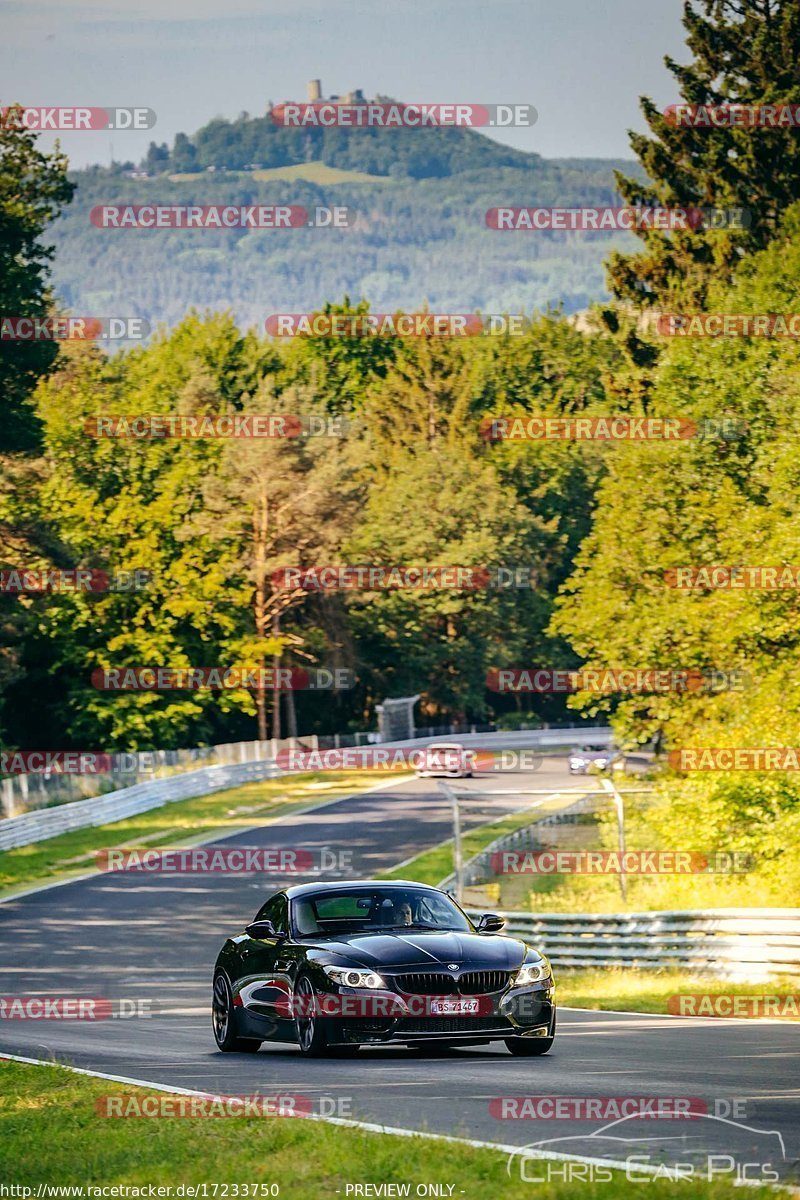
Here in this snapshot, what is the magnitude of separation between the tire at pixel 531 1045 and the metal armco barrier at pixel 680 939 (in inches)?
265

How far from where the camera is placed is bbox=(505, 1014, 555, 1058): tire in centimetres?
1342

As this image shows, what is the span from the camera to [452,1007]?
41.8 ft

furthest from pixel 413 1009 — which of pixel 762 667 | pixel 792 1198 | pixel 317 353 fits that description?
pixel 317 353

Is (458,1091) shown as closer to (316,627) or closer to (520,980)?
(520,980)

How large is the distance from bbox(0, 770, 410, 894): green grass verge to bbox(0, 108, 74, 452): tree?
12988 millimetres

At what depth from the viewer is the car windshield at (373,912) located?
46.2 feet

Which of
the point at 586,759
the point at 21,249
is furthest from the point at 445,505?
the point at 21,249

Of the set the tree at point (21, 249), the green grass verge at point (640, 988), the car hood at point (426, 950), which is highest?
the tree at point (21, 249)

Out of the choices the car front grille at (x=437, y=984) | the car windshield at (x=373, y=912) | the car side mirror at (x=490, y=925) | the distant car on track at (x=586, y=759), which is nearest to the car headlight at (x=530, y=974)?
the car front grille at (x=437, y=984)

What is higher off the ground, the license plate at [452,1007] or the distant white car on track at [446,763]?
the license plate at [452,1007]

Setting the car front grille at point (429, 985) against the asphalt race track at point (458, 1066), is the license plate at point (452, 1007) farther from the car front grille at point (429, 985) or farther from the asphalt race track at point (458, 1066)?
the asphalt race track at point (458, 1066)

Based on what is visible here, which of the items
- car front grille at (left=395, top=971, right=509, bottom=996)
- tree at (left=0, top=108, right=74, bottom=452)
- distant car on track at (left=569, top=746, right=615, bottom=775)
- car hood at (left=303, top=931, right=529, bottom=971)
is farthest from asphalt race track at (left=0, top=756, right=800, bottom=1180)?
distant car on track at (left=569, top=746, right=615, bottom=775)

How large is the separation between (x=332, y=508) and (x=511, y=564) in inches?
716

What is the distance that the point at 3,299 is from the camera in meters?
54.3
